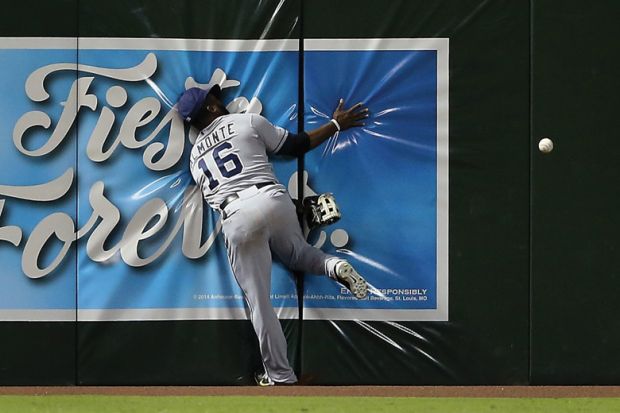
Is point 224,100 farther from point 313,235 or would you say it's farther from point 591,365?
point 591,365

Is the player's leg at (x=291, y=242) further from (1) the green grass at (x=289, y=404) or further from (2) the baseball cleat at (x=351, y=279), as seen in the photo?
(1) the green grass at (x=289, y=404)

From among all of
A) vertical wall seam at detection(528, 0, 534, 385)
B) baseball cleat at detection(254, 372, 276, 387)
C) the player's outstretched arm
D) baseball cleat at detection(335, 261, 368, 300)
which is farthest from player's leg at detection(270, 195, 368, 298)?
vertical wall seam at detection(528, 0, 534, 385)

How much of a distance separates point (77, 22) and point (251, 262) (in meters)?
1.95

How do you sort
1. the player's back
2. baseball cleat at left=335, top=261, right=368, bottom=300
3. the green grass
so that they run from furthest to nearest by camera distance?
the player's back < baseball cleat at left=335, top=261, right=368, bottom=300 < the green grass

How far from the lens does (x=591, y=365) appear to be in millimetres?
8109

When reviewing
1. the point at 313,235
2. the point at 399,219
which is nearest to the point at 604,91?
the point at 399,219

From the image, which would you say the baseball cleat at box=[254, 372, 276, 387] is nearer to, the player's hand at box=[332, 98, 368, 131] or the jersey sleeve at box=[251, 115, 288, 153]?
the jersey sleeve at box=[251, 115, 288, 153]

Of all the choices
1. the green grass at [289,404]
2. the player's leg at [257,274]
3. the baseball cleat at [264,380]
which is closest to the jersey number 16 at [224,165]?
the player's leg at [257,274]

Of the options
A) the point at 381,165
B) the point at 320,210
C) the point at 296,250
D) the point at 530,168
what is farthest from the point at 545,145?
the point at 296,250

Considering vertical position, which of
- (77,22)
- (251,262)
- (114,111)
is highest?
(77,22)

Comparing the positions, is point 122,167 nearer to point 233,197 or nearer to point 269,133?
point 233,197

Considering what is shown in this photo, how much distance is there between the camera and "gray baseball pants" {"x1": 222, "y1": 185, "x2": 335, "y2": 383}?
311 inches

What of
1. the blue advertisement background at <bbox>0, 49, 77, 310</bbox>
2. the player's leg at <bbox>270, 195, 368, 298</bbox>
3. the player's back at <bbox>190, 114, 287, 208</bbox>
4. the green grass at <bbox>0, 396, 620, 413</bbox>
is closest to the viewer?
the green grass at <bbox>0, 396, 620, 413</bbox>

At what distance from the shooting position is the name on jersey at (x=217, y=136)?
7.99 m
